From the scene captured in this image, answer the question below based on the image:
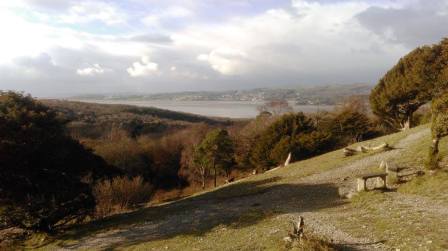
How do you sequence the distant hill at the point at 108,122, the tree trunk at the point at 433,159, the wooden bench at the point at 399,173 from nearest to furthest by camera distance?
the tree trunk at the point at 433,159
the wooden bench at the point at 399,173
the distant hill at the point at 108,122

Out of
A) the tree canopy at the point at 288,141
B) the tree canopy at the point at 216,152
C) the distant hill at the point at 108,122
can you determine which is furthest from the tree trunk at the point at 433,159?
the distant hill at the point at 108,122

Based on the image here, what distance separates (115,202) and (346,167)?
18.9 meters

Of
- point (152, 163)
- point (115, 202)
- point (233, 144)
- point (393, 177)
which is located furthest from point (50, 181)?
point (152, 163)

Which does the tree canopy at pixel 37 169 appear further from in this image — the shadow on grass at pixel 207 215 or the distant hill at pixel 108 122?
the distant hill at pixel 108 122

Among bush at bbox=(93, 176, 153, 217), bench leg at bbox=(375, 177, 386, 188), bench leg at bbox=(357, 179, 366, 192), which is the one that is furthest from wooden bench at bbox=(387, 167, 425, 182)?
bush at bbox=(93, 176, 153, 217)

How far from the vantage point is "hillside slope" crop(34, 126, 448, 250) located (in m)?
11.4

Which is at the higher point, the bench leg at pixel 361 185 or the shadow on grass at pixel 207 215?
the bench leg at pixel 361 185

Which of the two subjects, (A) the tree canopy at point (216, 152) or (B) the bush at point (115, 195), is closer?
(B) the bush at point (115, 195)

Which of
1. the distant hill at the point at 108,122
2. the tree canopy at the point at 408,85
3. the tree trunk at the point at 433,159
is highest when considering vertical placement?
the tree canopy at the point at 408,85

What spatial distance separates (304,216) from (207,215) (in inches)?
217

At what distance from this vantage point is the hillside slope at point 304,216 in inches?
450

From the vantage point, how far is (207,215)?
18.7 metres

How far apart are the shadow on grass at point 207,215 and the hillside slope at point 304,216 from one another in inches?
1.8

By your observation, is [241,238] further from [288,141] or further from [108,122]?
[108,122]
